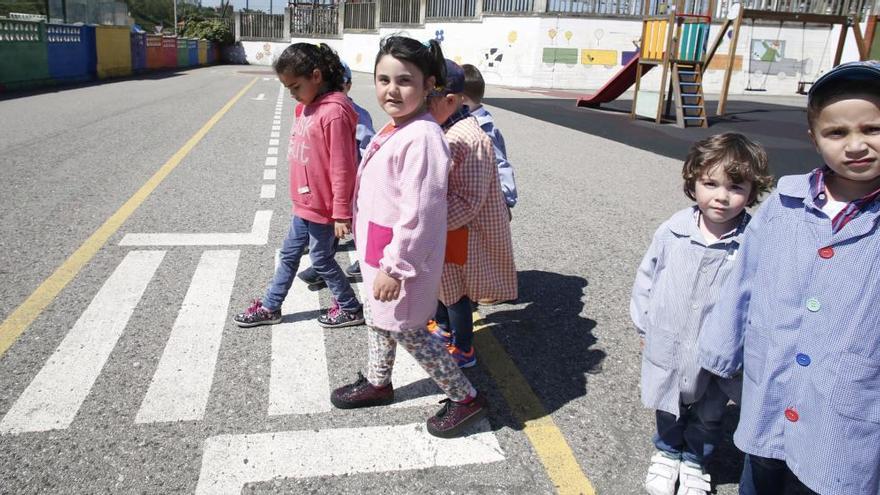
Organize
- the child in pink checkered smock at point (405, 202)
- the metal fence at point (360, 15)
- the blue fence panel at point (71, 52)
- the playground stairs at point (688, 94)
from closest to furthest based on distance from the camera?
the child in pink checkered smock at point (405, 202) → the playground stairs at point (688, 94) → the blue fence panel at point (71, 52) → the metal fence at point (360, 15)

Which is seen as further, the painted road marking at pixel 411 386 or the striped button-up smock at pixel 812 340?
the painted road marking at pixel 411 386

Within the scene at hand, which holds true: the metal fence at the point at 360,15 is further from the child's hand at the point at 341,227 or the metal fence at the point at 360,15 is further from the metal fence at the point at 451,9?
the child's hand at the point at 341,227

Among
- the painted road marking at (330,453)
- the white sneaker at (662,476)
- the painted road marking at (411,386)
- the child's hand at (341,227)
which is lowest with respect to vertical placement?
the painted road marking at (330,453)

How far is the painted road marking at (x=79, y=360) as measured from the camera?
9.41 ft

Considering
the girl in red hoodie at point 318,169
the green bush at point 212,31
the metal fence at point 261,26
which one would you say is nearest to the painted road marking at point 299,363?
the girl in red hoodie at point 318,169

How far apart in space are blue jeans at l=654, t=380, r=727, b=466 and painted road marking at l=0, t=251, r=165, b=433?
2.48m

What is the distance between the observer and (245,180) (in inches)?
310

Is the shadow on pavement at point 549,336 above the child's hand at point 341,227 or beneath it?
beneath

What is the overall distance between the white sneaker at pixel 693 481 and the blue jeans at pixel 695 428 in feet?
0.09

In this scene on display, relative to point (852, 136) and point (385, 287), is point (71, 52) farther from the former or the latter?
point (852, 136)

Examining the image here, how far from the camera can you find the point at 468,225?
10.3ft

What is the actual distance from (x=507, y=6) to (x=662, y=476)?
98.9 feet

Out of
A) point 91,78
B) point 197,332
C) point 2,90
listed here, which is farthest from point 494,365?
point 91,78

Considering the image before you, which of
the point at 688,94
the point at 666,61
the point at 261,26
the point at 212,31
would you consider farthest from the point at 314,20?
the point at 688,94
